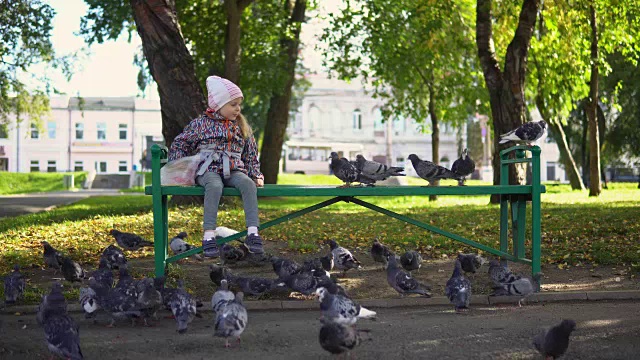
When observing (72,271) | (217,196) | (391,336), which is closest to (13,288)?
(72,271)

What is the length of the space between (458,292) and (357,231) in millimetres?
6857

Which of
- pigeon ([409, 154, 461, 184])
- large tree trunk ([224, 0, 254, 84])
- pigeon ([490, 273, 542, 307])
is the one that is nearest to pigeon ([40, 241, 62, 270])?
pigeon ([409, 154, 461, 184])

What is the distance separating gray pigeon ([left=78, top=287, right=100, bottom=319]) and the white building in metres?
71.2

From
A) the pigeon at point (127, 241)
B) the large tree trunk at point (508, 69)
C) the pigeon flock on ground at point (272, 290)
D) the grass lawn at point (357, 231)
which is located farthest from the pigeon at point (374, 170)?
the large tree trunk at point (508, 69)

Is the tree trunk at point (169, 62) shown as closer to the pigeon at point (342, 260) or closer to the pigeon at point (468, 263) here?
the pigeon at point (342, 260)

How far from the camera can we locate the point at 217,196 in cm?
806

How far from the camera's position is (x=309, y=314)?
7.45 m

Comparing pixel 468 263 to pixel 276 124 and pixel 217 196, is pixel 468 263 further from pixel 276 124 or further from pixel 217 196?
pixel 276 124

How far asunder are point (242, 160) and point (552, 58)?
21.7 m

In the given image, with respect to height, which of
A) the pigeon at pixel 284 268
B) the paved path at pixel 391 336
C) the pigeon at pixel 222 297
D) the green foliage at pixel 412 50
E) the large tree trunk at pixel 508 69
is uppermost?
the green foliage at pixel 412 50

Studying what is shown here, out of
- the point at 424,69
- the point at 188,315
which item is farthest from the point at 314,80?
the point at 188,315

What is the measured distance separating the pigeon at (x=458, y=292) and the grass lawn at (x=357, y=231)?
10.1 feet

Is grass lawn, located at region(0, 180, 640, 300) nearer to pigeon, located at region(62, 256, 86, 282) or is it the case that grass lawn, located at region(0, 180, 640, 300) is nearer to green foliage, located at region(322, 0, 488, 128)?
pigeon, located at region(62, 256, 86, 282)

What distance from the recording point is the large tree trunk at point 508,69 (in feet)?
57.5
